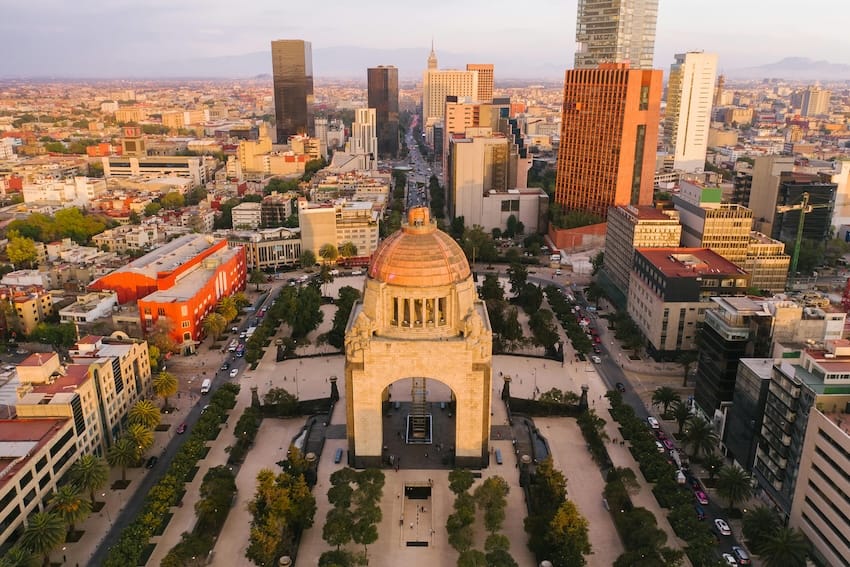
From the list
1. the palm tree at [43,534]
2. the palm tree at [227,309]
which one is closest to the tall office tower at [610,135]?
the palm tree at [227,309]

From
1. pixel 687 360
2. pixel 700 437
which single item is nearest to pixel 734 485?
pixel 700 437

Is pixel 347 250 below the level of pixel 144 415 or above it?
above

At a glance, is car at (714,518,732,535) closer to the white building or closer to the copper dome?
the copper dome

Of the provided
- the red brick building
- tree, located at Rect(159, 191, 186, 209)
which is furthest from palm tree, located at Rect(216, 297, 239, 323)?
tree, located at Rect(159, 191, 186, 209)

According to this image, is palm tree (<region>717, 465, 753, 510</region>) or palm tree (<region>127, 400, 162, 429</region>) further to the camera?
palm tree (<region>127, 400, 162, 429</region>)

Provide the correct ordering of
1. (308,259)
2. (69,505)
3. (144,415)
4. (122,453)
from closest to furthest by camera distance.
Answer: (69,505) < (122,453) < (144,415) < (308,259)

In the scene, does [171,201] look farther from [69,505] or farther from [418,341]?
[418,341]
